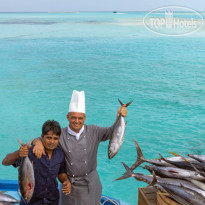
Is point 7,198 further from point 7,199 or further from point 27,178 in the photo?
point 27,178

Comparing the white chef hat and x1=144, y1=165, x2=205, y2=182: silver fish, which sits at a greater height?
the white chef hat

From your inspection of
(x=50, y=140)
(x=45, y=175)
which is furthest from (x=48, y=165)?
(x=50, y=140)

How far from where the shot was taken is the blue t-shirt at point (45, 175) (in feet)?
8.82

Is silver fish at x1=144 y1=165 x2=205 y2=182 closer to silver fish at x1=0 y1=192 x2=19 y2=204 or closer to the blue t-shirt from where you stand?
the blue t-shirt

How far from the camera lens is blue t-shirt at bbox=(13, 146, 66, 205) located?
2.69 m

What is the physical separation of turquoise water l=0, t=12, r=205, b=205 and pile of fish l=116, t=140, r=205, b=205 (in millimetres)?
3788

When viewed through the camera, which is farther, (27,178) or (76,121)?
(76,121)

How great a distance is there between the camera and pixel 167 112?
35.4ft

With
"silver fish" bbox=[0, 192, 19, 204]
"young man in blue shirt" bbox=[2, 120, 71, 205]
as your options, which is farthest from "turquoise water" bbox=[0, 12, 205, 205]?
"young man in blue shirt" bbox=[2, 120, 71, 205]

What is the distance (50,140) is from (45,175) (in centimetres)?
30

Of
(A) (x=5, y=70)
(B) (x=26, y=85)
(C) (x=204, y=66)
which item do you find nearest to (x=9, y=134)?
(B) (x=26, y=85)

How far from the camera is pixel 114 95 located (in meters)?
13.1

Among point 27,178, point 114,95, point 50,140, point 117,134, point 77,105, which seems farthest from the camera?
point 114,95

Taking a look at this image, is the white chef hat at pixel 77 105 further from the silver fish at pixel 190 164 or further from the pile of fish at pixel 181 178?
the silver fish at pixel 190 164
